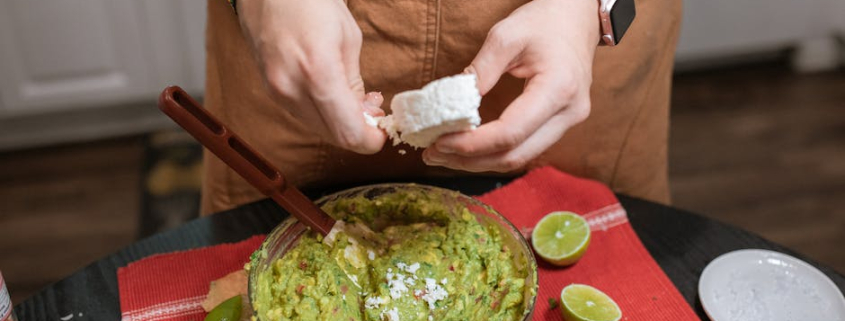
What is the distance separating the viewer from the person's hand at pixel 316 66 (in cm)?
87

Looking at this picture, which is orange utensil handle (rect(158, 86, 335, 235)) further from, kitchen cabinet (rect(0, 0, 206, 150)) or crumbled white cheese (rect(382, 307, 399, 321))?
kitchen cabinet (rect(0, 0, 206, 150))

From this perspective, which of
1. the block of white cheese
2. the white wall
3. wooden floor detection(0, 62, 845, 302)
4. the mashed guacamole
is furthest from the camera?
the white wall

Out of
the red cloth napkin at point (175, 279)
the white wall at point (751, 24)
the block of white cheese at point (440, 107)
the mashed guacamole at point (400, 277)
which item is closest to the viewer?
the block of white cheese at point (440, 107)

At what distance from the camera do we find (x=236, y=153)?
101cm

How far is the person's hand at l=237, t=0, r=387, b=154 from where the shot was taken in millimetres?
873

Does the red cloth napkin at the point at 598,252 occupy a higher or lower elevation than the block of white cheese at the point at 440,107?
lower

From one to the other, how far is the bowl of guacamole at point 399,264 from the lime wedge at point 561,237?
0.12 m

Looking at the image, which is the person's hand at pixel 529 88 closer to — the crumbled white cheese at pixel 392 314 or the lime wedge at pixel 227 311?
the crumbled white cheese at pixel 392 314

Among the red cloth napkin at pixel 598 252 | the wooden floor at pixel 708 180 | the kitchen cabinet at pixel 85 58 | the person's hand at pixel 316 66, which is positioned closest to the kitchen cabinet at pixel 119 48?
the kitchen cabinet at pixel 85 58

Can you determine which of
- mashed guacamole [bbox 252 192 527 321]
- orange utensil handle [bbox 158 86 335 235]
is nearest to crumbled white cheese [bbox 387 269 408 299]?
mashed guacamole [bbox 252 192 527 321]

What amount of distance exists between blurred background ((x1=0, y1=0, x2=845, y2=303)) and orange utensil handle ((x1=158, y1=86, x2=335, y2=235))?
135 centimetres

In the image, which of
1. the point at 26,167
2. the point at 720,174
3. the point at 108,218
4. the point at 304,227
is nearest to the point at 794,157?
the point at 720,174

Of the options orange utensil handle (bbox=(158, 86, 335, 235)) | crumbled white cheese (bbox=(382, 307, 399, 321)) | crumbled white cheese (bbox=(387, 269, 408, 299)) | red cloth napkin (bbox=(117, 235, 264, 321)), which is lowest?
red cloth napkin (bbox=(117, 235, 264, 321))

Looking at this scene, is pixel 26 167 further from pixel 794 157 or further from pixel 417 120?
pixel 794 157
